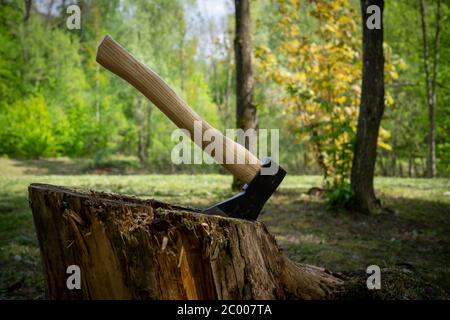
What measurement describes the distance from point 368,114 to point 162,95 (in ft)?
18.0

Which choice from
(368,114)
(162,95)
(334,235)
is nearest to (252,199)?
(162,95)

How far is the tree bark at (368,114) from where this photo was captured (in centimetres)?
695

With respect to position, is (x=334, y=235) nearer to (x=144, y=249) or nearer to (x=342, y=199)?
(x=342, y=199)

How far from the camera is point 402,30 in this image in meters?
20.9

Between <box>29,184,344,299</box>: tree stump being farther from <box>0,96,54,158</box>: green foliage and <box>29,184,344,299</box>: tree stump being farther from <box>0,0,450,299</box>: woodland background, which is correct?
<box>0,96,54,158</box>: green foliage

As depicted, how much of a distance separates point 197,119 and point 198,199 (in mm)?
6593

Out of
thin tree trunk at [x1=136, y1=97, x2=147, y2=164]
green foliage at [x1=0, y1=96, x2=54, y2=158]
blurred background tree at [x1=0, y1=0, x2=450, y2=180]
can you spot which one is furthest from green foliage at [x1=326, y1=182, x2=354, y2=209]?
green foliage at [x1=0, y1=96, x2=54, y2=158]

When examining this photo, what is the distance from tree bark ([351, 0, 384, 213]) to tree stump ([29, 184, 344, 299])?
542 cm

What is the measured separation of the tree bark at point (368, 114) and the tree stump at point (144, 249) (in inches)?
213

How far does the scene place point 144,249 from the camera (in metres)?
2.10

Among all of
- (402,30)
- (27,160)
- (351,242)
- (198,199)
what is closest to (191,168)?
(27,160)

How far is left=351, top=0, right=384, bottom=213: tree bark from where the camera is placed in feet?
22.8

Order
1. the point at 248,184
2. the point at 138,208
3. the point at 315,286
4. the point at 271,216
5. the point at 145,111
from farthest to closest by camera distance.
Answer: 1. the point at 145,111
2. the point at 271,216
3. the point at 315,286
4. the point at 248,184
5. the point at 138,208
